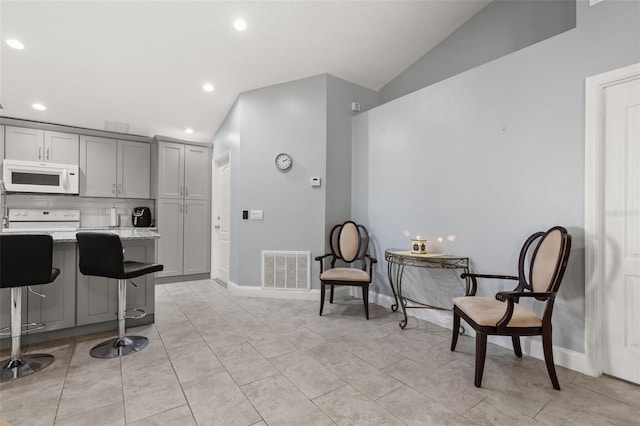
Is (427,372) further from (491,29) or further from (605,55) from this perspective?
(491,29)

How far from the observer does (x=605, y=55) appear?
6.54 ft

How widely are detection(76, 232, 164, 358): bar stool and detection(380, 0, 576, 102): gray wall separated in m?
3.84

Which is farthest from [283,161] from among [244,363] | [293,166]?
[244,363]

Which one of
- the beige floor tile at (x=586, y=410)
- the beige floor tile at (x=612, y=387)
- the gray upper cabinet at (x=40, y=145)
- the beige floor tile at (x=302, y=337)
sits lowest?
the beige floor tile at (x=302, y=337)

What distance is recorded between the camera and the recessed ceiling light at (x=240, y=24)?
9.18 ft

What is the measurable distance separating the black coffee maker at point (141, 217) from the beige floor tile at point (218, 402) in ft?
12.5

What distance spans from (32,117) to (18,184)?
98 cm

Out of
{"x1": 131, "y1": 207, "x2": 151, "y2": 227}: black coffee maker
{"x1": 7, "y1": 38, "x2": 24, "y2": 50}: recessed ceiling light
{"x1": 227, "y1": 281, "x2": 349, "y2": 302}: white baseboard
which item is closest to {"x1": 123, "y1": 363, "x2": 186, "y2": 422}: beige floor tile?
{"x1": 227, "y1": 281, "x2": 349, "y2": 302}: white baseboard

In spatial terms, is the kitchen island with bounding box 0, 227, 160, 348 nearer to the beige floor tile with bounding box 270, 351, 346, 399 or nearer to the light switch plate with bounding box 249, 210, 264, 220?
the light switch plate with bounding box 249, 210, 264, 220

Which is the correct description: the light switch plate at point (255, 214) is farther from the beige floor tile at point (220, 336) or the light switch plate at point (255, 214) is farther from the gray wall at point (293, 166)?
the beige floor tile at point (220, 336)

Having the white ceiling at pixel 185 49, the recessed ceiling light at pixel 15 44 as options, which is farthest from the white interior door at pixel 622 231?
the recessed ceiling light at pixel 15 44

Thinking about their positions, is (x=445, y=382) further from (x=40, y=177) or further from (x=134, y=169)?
(x=40, y=177)

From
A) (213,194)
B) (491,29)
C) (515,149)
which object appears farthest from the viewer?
(213,194)

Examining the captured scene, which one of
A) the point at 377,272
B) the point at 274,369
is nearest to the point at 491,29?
the point at 377,272
